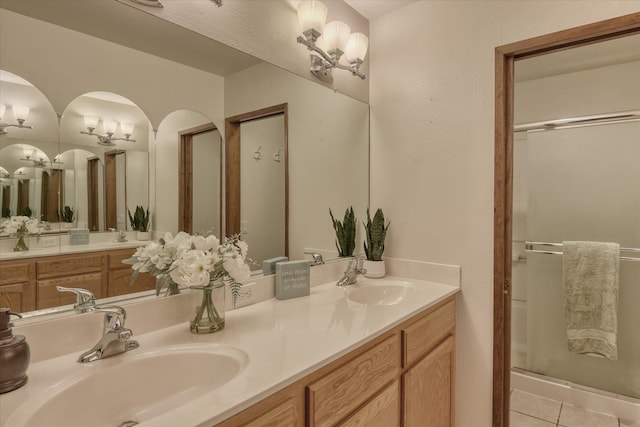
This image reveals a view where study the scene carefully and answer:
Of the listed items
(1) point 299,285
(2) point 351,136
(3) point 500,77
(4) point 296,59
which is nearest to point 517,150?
(3) point 500,77

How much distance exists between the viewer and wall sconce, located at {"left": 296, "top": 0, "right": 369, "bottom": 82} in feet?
5.13

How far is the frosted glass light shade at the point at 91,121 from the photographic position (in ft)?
3.32

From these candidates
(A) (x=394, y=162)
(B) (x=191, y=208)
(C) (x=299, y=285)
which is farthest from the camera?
(A) (x=394, y=162)

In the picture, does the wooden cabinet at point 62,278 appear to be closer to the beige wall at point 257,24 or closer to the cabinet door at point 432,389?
the beige wall at point 257,24

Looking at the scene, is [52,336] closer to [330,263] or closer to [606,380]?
[330,263]

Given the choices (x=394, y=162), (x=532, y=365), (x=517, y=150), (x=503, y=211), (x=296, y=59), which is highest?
(x=296, y=59)

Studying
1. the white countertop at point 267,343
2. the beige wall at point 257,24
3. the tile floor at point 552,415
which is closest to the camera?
the white countertop at point 267,343

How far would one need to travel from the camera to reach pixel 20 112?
884 millimetres

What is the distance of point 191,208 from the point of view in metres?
1.28

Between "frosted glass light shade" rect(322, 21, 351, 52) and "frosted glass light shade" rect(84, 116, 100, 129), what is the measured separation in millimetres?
1128

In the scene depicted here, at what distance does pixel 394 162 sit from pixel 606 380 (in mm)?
1867

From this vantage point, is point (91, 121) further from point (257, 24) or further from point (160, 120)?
point (257, 24)

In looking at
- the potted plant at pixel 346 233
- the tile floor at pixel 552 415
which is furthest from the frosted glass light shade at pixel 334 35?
the tile floor at pixel 552 415

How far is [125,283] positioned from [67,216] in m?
0.26
